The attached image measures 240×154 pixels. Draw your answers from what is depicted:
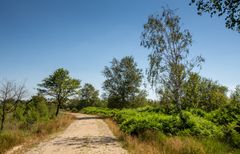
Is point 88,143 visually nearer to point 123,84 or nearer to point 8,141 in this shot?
point 8,141

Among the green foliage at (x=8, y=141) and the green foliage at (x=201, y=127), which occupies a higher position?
the green foliage at (x=201, y=127)

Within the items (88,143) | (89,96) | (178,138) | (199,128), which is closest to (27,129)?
(88,143)

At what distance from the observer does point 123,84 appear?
53.3m

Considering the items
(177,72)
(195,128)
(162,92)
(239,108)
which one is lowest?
(195,128)

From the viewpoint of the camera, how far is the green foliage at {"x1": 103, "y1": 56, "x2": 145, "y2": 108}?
174 feet

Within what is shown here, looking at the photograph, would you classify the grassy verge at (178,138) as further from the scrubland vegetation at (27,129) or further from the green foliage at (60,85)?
the green foliage at (60,85)

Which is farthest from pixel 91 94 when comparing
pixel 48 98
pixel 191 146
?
pixel 191 146

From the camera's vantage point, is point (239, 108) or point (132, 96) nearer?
point (239, 108)

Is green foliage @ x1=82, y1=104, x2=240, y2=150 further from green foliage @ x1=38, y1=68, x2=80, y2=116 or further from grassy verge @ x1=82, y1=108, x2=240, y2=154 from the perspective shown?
green foliage @ x1=38, y1=68, x2=80, y2=116

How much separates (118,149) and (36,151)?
14.1ft

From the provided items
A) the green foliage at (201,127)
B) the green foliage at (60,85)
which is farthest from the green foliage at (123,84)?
the green foliage at (201,127)

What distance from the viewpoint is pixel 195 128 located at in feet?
47.2

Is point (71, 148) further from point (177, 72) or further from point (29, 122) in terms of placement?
point (29, 122)

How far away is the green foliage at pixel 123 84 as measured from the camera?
174 ft
